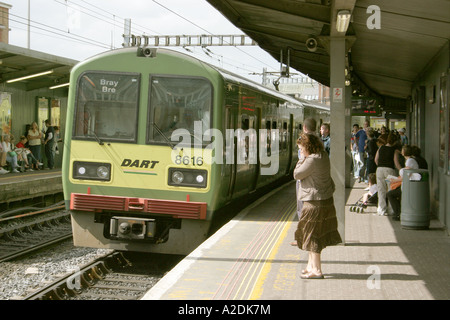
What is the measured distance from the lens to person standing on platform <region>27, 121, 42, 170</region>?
62.9 feet

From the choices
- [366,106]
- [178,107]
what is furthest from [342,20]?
[366,106]

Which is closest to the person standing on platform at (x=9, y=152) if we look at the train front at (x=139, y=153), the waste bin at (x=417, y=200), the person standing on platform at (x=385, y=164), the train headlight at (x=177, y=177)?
the train front at (x=139, y=153)

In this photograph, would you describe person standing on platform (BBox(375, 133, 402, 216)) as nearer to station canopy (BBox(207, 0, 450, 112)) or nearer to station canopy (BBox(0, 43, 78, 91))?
station canopy (BBox(207, 0, 450, 112))

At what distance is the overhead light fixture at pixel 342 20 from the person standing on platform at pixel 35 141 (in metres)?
13.1

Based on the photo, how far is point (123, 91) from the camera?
30.0ft

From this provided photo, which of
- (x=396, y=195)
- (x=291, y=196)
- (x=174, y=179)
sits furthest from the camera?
(x=291, y=196)

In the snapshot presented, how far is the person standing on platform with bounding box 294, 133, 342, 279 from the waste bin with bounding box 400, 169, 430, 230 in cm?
370

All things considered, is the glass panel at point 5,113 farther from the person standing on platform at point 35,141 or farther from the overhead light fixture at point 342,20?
the overhead light fixture at point 342,20

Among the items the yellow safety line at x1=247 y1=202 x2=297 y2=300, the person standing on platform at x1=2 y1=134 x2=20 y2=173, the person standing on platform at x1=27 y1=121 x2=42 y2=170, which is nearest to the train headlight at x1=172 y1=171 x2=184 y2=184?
the yellow safety line at x1=247 y1=202 x2=297 y2=300

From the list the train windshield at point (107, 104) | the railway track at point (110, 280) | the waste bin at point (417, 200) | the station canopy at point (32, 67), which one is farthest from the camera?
the station canopy at point (32, 67)

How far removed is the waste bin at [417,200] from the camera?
1010 centimetres

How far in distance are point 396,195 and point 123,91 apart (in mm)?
5085
